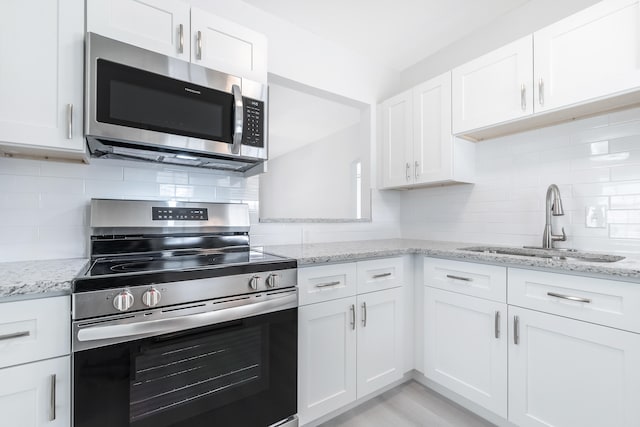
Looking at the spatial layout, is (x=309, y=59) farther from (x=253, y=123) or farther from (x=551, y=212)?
(x=551, y=212)

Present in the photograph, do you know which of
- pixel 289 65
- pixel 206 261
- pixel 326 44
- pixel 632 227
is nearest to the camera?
pixel 206 261

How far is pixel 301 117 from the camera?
14.8 feet

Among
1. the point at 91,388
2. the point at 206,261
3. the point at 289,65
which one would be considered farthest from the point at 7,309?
the point at 289,65

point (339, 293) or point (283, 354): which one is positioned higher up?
point (339, 293)

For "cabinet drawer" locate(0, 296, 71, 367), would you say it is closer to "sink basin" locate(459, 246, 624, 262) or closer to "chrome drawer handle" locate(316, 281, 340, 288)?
"chrome drawer handle" locate(316, 281, 340, 288)

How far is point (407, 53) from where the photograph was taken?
2.66 metres

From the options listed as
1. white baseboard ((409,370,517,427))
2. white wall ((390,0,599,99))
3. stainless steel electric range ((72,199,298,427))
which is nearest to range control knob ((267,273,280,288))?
stainless steel electric range ((72,199,298,427))

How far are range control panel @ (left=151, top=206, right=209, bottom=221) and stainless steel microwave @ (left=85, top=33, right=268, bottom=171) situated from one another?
10.5 inches

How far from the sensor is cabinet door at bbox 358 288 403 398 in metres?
1.76

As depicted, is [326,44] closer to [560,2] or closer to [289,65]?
[289,65]

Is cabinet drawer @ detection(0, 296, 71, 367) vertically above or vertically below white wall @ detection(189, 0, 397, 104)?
below

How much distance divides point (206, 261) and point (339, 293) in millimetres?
732

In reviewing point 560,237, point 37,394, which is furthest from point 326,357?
point 560,237

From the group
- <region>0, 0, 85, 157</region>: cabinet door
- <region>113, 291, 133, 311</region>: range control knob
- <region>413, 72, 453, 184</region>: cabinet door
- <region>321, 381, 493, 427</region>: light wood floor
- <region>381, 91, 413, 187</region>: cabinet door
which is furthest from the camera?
<region>381, 91, 413, 187</region>: cabinet door
